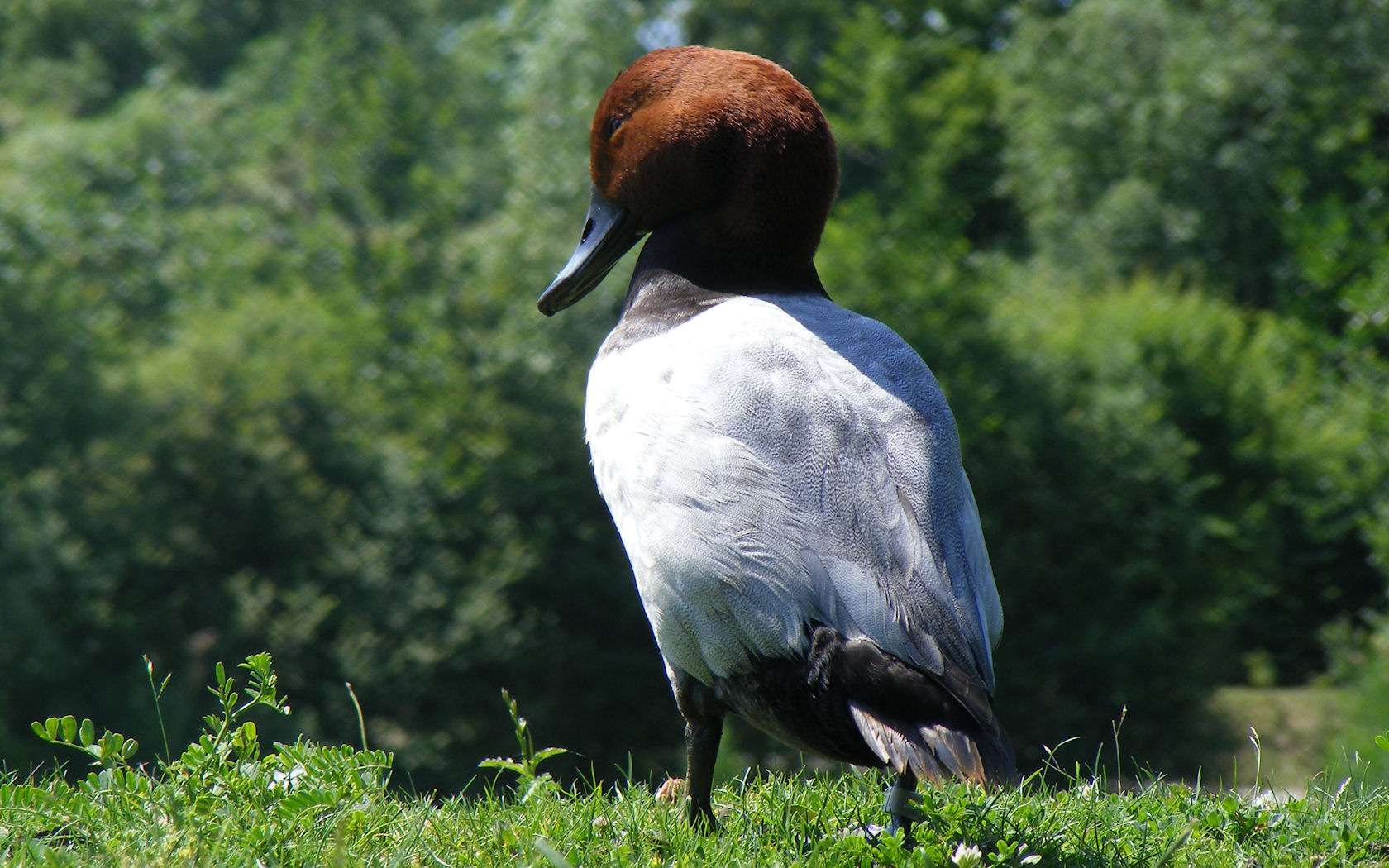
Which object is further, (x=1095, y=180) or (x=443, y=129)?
(x=443, y=129)

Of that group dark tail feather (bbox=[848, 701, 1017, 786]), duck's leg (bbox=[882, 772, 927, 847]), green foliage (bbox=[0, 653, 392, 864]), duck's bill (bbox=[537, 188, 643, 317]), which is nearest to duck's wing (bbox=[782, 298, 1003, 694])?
dark tail feather (bbox=[848, 701, 1017, 786])

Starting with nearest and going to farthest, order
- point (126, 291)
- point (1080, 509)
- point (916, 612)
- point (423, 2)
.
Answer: point (916, 612) < point (1080, 509) < point (126, 291) < point (423, 2)

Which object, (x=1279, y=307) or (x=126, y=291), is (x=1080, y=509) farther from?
(x=126, y=291)

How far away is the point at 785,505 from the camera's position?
2637mm

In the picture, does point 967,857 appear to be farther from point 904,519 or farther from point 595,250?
point 595,250

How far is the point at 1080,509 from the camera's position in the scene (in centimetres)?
1311

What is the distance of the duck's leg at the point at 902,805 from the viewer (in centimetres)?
270

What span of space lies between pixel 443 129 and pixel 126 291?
535cm

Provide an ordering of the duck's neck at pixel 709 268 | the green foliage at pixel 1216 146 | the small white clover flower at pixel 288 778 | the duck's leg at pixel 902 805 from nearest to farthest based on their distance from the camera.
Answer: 1. the duck's leg at pixel 902 805
2. the small white clover flower at pixel 288 778
3. the duck's neck at pixel 709 268
4. the green foliage at pixel 1216 146

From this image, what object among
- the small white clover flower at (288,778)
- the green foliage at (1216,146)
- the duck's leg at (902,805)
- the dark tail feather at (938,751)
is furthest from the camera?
the green foliage at (1216,146)

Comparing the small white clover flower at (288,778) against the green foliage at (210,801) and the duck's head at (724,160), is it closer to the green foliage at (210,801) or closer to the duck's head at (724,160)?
the green foliage at (210,801)

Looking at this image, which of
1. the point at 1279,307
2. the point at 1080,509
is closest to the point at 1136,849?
the point at 1080,509

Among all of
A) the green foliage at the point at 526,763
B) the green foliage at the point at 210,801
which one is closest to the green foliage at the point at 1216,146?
the green foliage at the point at 526,763

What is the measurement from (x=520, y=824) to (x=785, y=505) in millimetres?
1004
